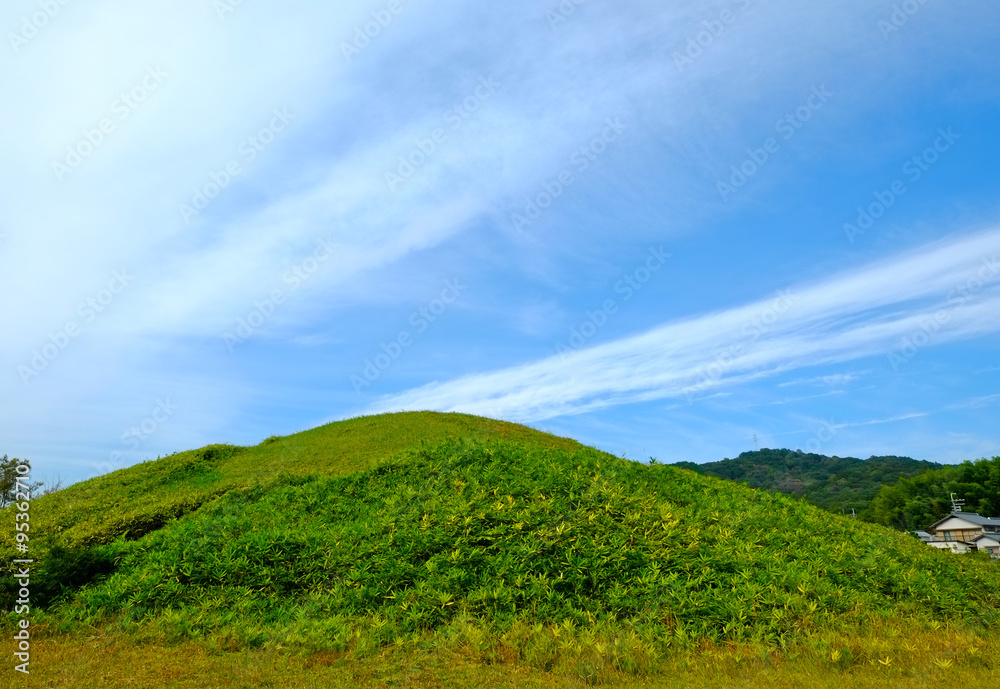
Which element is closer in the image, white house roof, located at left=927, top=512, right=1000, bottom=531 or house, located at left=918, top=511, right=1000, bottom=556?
house, located at left=918, top=511, right=1000, bottom=556

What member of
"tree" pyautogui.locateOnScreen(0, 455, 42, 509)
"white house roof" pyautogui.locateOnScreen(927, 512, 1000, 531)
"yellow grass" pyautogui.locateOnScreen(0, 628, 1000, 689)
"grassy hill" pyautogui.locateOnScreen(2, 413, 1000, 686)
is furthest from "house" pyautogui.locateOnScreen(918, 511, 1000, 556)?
"tree" pyautogui.locateOnScreen(0, 455, 42, 509)

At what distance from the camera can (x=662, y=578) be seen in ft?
30.6

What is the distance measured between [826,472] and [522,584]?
8052 centimetres

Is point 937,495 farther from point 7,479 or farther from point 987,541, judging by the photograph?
point 7,479

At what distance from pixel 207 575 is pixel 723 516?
9178 mm

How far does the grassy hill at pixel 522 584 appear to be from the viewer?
25.9ft

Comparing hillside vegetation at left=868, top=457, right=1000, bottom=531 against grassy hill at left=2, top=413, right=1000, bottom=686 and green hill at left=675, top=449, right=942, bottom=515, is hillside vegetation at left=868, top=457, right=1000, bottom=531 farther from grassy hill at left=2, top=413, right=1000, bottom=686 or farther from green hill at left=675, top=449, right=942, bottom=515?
grassy hill at left=2, top=413, right=1000, bottom=686

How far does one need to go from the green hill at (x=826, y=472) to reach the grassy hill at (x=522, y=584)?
49.1m

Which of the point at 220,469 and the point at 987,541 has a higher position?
the point at 220,469

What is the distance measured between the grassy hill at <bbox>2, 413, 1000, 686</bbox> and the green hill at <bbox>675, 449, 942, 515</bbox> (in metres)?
49.1

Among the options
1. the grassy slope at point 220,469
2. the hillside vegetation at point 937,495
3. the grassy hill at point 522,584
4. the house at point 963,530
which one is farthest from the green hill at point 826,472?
the grassy hill at point 522,584

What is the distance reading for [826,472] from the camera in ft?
255

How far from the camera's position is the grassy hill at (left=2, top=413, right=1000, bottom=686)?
7.89m

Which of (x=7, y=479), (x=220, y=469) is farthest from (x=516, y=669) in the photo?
(x=7, y=479)
